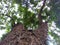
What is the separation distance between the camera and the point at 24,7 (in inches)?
215

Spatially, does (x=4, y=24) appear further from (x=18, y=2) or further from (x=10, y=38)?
(x=10, y=38)

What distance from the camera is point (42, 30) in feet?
13.8

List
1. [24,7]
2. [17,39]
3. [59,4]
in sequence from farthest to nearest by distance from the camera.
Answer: [24,7]
[59,4]
[17,39]

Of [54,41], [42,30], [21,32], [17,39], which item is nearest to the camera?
[17,39]

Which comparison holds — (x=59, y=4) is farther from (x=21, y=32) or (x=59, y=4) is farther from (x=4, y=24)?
(x=4, y=24)

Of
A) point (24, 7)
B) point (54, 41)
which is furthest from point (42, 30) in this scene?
point (54, 41)

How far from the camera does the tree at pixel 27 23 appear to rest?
3363 millimetres

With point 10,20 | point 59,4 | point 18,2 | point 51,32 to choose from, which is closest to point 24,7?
point 18,2

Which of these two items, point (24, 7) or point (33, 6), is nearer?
point (24, 7)

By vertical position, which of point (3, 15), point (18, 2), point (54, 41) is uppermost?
point (18, 2)

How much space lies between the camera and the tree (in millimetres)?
3363

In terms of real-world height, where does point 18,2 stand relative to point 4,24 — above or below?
above

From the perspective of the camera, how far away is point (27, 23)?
4926 mm

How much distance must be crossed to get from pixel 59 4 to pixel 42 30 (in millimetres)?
1323
